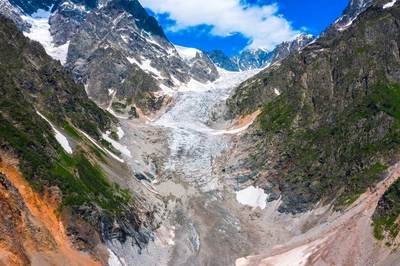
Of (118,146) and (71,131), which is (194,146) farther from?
(71,131)

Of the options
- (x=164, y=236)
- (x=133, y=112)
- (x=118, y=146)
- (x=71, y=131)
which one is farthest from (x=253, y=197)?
(x=133, y=112)

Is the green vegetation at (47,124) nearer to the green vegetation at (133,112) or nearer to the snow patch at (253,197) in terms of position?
the snow patch at (253,197)

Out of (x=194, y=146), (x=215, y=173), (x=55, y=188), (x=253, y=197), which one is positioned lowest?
(x=55, y=188)

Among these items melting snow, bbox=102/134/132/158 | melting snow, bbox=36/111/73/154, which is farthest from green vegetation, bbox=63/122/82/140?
melting snow, bbox=102/134/132/158

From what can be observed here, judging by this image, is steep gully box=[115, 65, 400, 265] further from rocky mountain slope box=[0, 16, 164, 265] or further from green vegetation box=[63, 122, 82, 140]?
green vegetation box=[63, 122, 82, 140]

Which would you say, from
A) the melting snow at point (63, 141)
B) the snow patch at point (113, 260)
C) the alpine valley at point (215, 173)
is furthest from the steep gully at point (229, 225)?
the melting snow at point (63, 141)

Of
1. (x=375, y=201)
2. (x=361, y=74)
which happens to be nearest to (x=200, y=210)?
(x=375, y=201)

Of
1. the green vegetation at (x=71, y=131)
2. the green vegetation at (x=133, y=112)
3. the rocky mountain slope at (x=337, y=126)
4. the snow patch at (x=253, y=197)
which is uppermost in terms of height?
the rocky mountain slope at (x=337, y=126)
